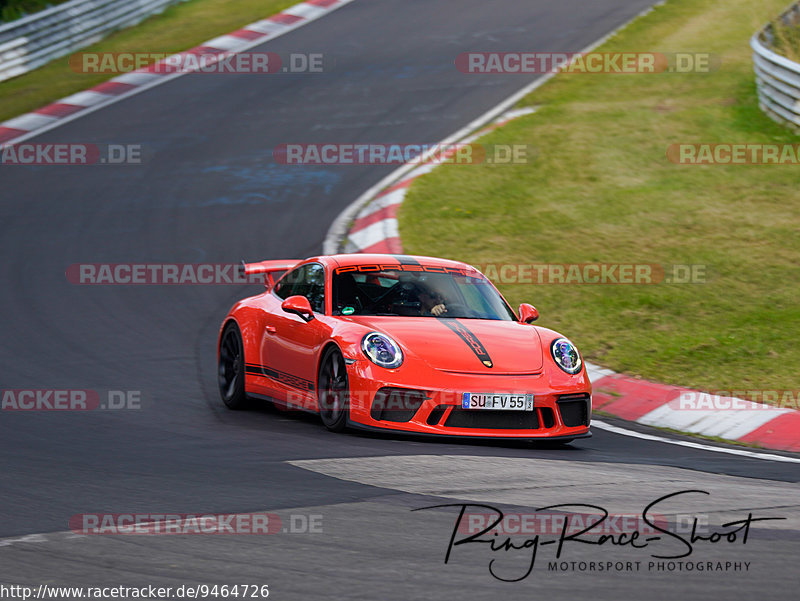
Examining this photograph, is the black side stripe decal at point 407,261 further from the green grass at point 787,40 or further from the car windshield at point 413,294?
the green grass at point 787,40

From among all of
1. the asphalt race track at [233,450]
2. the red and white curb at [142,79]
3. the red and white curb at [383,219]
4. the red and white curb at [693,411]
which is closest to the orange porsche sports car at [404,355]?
the asphalt race track at [233,450]

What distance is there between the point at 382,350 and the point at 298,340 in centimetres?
108

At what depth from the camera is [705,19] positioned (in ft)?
79.8

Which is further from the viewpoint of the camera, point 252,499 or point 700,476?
point 700,476

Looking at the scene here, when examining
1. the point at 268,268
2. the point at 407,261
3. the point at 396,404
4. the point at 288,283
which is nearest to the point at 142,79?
the point at 268,268

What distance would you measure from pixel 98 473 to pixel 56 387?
3.06 meters

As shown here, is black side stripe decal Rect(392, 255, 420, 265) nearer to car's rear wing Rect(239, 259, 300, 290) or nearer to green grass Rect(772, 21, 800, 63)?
car's rear wing Rect(239, 259, 300, 290)

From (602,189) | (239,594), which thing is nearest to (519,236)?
(602,189)

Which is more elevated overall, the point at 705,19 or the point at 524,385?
the point at 705,19

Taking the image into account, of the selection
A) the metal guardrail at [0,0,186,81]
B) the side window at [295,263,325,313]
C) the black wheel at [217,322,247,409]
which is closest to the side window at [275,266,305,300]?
the side window at [295,263,325,313]

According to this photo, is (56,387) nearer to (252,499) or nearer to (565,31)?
(252,499)

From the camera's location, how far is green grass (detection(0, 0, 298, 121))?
67.6 feet

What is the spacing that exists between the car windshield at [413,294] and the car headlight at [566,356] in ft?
2.26

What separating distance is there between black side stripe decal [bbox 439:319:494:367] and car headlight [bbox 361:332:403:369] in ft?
1.64
